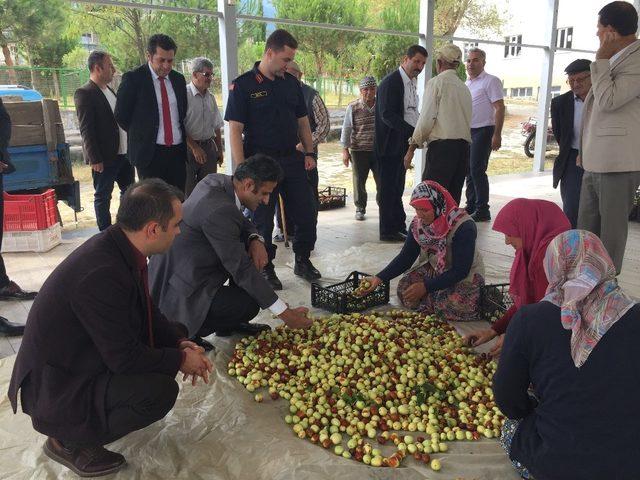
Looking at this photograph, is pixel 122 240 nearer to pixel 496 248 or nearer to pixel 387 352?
pixel 387 352

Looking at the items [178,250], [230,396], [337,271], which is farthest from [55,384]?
[337,271]

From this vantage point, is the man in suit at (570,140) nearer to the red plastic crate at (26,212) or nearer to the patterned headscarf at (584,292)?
the patterned headscarf at (584,292)

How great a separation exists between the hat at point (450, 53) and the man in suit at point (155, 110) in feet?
6.76

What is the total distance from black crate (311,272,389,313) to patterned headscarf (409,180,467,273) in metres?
0.42

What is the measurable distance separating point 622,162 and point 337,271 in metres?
2.00

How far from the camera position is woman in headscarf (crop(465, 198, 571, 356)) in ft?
7.77

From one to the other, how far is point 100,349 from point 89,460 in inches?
16.9

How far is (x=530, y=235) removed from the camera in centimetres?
239

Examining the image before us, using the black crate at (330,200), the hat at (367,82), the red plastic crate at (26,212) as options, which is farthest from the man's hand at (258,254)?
the black crate at (330,200)

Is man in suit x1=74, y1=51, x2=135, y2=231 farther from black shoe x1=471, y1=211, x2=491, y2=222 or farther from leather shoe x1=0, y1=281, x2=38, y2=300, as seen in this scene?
black shoe x1=471, y1=211, x2=491, y2=222

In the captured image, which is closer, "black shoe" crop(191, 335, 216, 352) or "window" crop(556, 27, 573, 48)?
"black shoe" crop(191, 335, 216, 352)

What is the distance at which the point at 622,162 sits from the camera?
317 centimetres

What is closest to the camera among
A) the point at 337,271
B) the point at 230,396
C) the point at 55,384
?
the point at 55,384

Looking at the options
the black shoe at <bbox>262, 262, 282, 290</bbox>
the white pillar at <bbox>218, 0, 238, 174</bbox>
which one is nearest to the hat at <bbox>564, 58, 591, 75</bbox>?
the black shoe at <bbox>262, 262, 282, 290</bbox>
